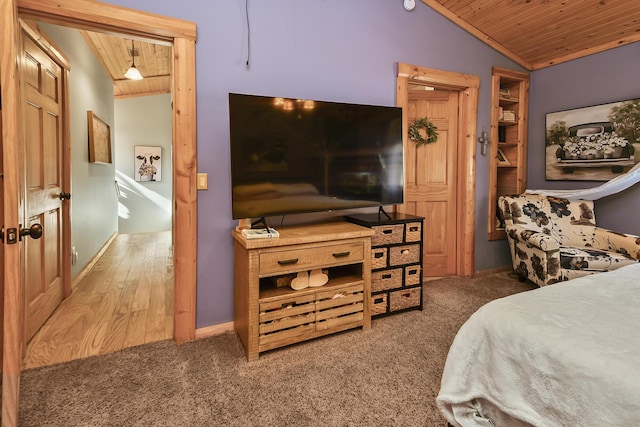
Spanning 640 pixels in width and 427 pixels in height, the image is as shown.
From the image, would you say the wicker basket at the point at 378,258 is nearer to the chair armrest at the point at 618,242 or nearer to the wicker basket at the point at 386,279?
the wicker basket at the point at 386,279

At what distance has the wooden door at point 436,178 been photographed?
11.7 ft

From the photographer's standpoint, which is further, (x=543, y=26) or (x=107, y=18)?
(x=543, y=26)

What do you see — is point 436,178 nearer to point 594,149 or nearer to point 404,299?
point 404,299

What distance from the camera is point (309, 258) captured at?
2.22 metres

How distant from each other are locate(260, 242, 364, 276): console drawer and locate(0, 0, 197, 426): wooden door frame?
585 mm

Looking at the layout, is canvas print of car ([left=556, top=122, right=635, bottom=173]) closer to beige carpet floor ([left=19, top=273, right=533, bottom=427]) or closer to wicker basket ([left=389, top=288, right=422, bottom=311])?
wicker basket ([left=389, top=288, right=422, bottom=311])

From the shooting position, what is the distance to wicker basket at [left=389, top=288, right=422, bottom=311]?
107 inches

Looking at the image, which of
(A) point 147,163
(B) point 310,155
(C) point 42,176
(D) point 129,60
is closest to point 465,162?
(B) point 310,155

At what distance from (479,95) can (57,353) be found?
13.8 ft

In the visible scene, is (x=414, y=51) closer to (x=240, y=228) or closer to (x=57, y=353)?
(x=240, y=228)

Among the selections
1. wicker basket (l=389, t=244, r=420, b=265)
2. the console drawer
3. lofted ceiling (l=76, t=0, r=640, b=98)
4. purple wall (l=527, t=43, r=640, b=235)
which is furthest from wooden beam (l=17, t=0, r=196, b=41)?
purple wall (l=527, t=43, r=640, b=235)

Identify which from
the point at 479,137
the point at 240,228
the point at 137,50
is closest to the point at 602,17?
the point at 479,137

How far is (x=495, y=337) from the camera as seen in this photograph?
3.78 feet

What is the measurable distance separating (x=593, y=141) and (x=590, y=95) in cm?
49
